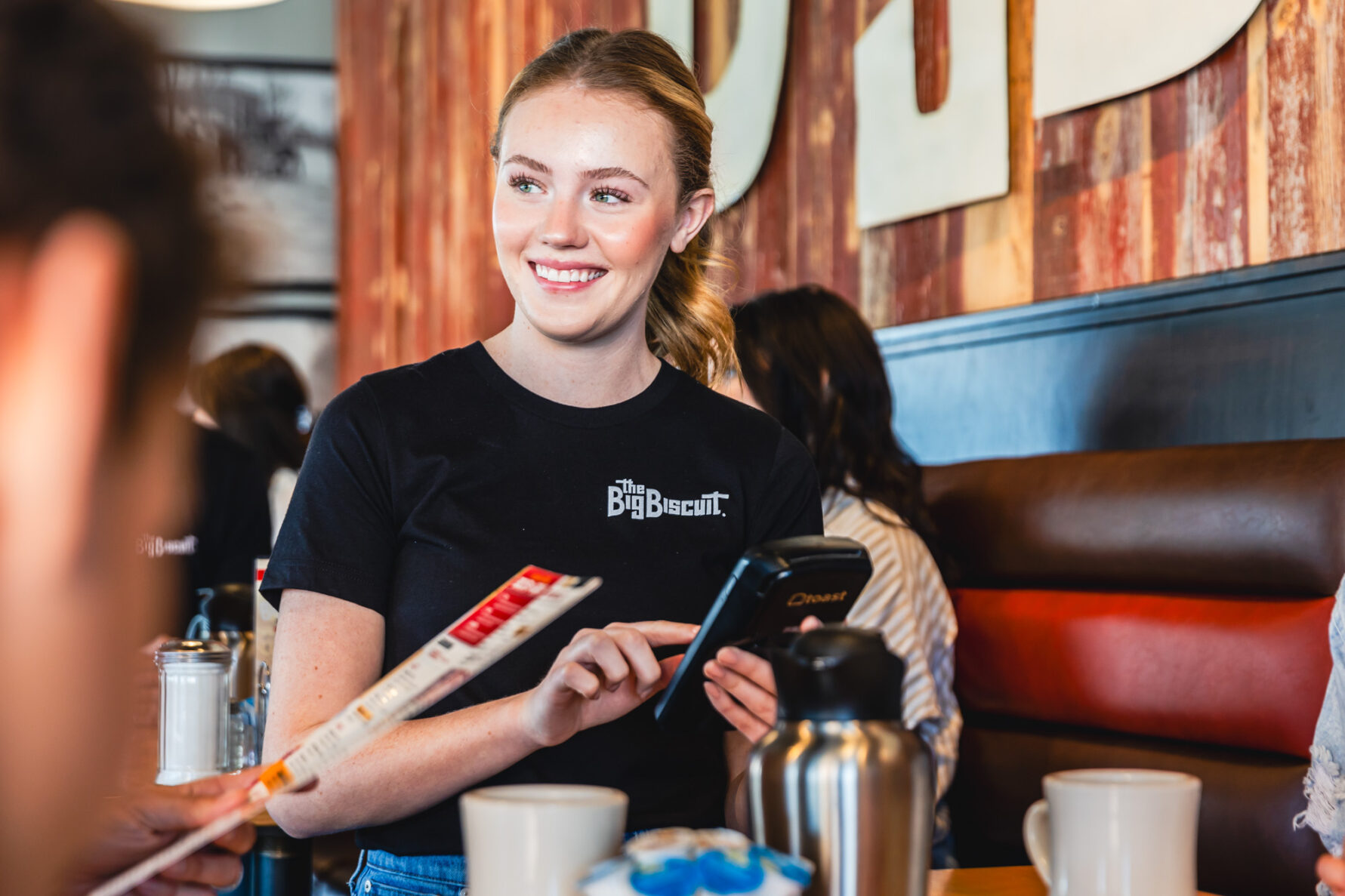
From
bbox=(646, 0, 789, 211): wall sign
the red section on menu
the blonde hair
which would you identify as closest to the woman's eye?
the blonde hair

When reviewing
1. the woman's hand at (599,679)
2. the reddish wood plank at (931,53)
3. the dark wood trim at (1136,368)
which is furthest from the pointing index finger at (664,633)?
the reddish wood plank at (931,53)

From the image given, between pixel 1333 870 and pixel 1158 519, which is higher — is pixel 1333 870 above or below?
below

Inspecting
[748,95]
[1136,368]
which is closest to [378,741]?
[1136,368]

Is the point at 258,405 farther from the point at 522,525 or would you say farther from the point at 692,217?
the point at 522,525

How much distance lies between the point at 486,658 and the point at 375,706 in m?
0.06

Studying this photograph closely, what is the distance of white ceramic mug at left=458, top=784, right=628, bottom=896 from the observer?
0.71 metres

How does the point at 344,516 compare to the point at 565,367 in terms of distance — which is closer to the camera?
the point at 344,516

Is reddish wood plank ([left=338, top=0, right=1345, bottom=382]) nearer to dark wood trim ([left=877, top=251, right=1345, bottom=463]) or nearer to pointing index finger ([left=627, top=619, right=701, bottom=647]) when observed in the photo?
dark wood trim ([left=877, top=251, right=1345, bottom=463])

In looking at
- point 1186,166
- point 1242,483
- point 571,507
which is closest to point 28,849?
point 571,507

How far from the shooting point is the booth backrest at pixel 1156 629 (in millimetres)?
1670

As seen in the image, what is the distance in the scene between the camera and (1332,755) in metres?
1.51

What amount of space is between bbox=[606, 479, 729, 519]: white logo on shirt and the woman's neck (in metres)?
0.10

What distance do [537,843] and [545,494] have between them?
23.3 inches

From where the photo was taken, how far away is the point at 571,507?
50.2 inches
